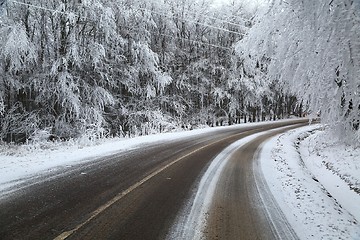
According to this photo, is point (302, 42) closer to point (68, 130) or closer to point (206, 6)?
point (68, 130)

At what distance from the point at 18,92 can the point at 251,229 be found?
15743 millimetres

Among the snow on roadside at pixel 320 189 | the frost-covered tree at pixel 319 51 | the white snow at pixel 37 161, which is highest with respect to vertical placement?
the frost-covered tree at pixel 319 51

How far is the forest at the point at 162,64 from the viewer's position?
329 inches

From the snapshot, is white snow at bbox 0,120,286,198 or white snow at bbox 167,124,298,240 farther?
white snow at bbox 0,120,286,198

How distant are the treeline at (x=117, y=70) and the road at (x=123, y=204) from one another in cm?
838

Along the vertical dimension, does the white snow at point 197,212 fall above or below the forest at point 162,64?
below

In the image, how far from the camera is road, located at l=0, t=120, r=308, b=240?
422cm

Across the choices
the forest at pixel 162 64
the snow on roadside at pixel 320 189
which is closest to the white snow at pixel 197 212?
the snow on roadside at pixel 320 189

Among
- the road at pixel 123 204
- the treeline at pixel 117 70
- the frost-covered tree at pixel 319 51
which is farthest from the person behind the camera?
the treeline at pixel 117 70

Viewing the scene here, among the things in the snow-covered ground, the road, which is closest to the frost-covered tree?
the snow-covered ground

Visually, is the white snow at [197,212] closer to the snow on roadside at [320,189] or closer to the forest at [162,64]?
the snow on roadside at [320,189]

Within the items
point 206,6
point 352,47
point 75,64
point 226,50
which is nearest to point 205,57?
point 226,50

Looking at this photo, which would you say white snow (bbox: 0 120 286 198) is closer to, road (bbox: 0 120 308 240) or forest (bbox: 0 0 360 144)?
road (bbox: 0 120 308 240)

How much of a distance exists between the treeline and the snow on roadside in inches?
229
